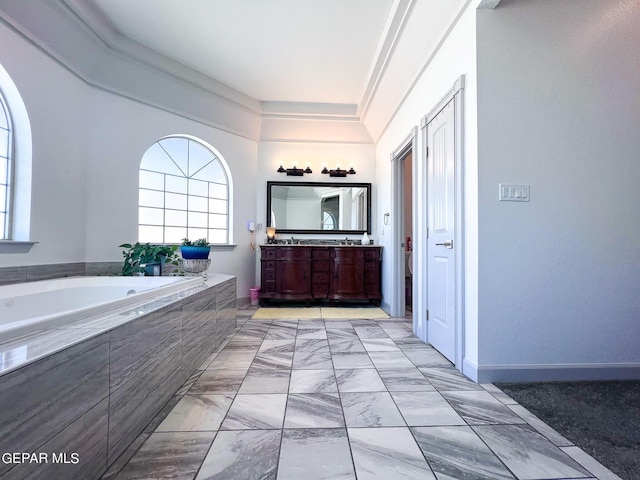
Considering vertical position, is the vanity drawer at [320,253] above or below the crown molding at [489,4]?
below

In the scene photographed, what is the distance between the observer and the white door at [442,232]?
2088 millimetres

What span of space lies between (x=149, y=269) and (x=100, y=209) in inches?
30.8

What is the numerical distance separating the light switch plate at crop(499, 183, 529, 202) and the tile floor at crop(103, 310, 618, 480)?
3.76 ft

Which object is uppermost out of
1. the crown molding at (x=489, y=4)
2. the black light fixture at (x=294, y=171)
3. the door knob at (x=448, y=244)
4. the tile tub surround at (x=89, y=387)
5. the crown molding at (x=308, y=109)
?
the crown molding at (x=308, y=109)

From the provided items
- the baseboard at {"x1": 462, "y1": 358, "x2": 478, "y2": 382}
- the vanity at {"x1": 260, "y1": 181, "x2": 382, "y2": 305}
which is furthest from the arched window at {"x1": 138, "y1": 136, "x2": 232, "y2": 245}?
the baseboard at {"x1": 462, "y1": 358, "x2": 478, "y2": 382}

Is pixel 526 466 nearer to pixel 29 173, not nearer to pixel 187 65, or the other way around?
pixel 29 173

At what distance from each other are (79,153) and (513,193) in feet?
11.8

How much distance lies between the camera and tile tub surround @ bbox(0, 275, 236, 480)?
2.37 feet

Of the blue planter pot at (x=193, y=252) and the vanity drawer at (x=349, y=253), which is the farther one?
the vanity drawer at (x=349, y=253)

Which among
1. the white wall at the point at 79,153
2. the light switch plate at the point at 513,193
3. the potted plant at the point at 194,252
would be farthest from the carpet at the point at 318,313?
the light switch plate at the point at 513,193

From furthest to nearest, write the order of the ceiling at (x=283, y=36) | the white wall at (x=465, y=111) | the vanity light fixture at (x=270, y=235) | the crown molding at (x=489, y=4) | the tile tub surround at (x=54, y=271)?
the vanity light fixture at (x=270, y=235)
the ceiling at (x=283, y=36)
the tile tub surround at (x=54, y=271)
the white wall at (x=465, y=111)
the crown molding at (x=489, y=4)

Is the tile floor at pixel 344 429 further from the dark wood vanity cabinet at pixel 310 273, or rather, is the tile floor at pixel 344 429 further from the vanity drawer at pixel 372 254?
the vanity drawer at pixel 372 254

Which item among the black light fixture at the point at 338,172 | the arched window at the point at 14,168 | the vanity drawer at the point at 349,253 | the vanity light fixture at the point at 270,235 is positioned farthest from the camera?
the black light fixture at the point at 338,172

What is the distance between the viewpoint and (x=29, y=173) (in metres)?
2.27
